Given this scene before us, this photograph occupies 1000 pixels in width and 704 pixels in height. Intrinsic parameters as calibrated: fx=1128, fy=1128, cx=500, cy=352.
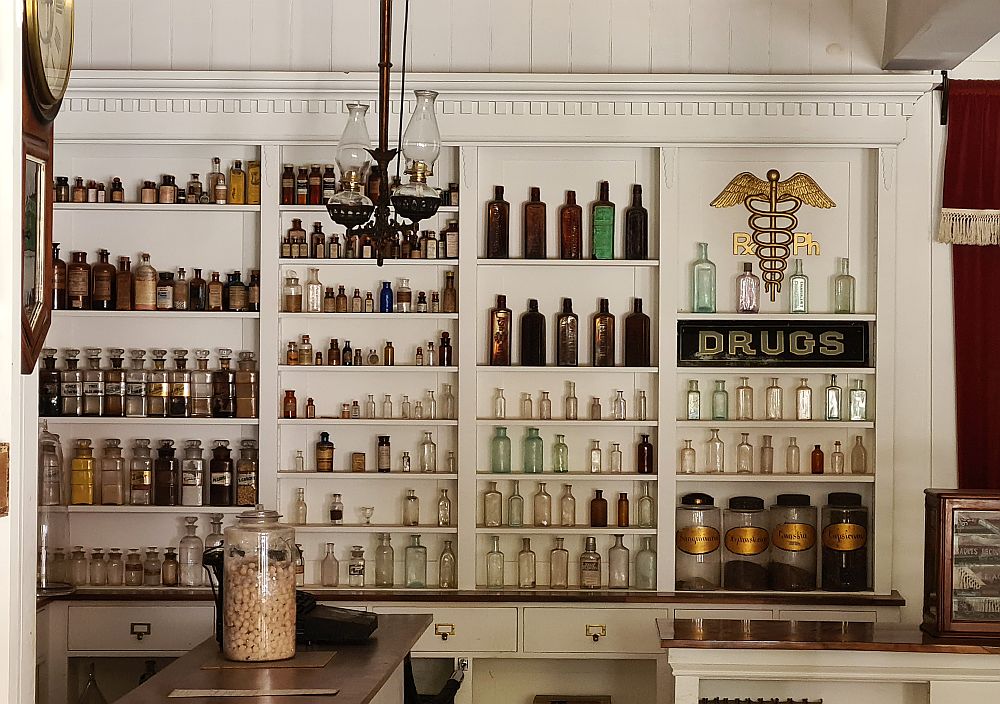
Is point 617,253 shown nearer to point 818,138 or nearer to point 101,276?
point 818,138

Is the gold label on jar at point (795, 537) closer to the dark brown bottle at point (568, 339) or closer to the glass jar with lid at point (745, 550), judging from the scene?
the glass jar with lid at point (745, 550)

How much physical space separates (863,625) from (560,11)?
255 centimetres

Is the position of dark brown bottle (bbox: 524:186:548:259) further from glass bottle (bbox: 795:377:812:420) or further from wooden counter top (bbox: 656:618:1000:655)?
wooden counter top (bbox: 656:618:1000:655)

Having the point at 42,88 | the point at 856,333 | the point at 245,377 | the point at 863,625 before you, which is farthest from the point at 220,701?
the point at 856,333

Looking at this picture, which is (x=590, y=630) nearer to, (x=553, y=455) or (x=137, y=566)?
(x=553, y=455)

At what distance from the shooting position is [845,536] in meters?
4.29

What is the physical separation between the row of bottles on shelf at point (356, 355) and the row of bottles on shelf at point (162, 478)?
39cm

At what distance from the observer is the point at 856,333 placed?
436 cm

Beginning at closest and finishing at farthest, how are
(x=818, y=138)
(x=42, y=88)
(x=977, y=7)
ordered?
(x=42, y=88) < (x=977, y=7) < (x=818, y=138)

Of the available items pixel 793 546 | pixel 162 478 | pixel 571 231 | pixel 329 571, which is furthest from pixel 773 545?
pixel 162 478

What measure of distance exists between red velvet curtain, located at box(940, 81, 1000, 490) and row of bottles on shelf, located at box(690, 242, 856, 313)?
42cm

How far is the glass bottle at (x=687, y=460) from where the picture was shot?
4379 millimetres

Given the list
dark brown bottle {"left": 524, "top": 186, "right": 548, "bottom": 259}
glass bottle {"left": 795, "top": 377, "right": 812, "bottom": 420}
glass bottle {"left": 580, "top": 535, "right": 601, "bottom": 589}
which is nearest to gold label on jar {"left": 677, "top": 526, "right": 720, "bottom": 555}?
glass bottle {"left": 580, "top": 535, "right": 601, "bottom": 589}

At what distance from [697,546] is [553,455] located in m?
0.65
